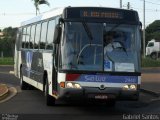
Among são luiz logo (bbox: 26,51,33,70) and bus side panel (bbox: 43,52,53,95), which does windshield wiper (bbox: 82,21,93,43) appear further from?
são luiz logo (bbox: 26,51,33,70)

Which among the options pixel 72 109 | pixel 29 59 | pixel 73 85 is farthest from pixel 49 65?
pixel 29 59

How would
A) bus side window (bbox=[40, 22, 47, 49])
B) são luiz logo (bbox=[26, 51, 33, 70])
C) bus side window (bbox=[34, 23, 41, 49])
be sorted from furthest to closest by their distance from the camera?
1. são luiz logo (bbox=[26, 51, 33, 70])
2. bus side window (bbox=[34, 23, 41, 49])
3. bus side window (bbox=[40, 22, 47, 49])

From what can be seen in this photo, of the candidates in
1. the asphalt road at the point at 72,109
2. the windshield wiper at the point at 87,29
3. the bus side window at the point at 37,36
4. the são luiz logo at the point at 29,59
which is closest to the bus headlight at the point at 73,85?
the asphalt road at the point at 72,109

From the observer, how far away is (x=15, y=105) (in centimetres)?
1772

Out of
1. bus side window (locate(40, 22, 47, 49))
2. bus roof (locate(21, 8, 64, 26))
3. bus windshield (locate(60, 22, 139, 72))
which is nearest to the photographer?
bus windshield (locate(60, 22, 139, 72))

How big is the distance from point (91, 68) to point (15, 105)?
4.00 meters

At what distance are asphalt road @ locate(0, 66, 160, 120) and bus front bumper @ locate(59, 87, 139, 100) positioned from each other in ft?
1.75

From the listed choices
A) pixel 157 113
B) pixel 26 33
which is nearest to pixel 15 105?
pixel 157 113

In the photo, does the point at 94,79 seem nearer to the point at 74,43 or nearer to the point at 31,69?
the point at 74,43

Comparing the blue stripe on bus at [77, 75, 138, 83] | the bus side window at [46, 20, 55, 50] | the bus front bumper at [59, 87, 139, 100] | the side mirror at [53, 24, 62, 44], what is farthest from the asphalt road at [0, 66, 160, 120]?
the side mirror at [53, 24, 62, 44]

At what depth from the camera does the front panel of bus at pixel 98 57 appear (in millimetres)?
14734

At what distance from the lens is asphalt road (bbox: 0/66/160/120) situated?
48.9ft

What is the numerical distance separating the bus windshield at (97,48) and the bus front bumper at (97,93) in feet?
1.86

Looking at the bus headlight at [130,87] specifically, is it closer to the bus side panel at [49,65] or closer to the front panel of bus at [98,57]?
the front panel of bus at [98,57]
